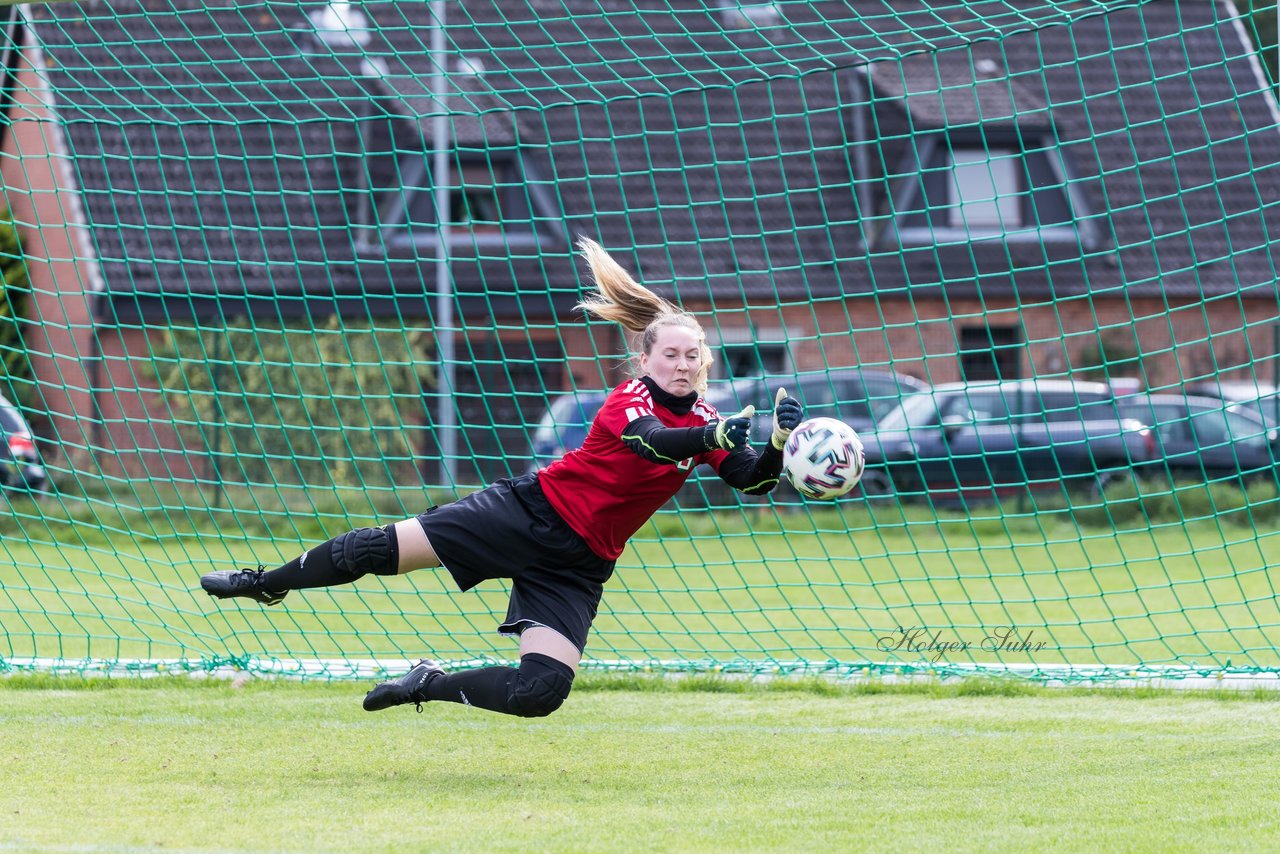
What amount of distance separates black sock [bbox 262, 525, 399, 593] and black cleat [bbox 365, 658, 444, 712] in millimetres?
319

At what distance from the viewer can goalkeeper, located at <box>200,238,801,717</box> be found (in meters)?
4.31

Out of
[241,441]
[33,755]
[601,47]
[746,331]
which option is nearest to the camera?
[33,755]

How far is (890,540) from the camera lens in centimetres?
1171

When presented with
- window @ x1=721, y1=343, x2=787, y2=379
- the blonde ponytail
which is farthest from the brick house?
the blonde ponytail

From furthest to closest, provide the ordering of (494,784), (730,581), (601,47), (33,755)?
(601,47) → (730,581) → (33,755) → (494,784)

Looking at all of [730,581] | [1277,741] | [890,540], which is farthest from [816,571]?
[1277,741]

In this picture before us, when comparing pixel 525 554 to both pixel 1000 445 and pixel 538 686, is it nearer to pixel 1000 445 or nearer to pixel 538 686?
pixel 538 686

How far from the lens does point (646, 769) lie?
14.7 ft

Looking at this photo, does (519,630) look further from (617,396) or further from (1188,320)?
(1188,320)

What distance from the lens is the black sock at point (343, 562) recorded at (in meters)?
4.35

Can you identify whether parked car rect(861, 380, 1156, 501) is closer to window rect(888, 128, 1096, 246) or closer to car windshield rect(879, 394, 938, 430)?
car windshield rect(879, 394, 938, 430)

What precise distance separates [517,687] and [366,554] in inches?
23.8

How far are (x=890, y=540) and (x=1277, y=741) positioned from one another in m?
7.03

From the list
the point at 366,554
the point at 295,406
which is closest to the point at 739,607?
the point at 366,554
